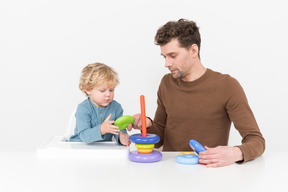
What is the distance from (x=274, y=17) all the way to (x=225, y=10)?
0.40m

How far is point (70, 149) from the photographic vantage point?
1.71 m

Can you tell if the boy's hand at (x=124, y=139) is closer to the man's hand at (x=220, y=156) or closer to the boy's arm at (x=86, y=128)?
the boy's arm at (x=86, y=128)

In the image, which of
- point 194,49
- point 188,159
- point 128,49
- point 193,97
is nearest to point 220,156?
point 188,159

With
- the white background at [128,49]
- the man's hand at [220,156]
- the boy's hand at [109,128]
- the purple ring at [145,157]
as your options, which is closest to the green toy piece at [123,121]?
the boy's hand at [109,128]

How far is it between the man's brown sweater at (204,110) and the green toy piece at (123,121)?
420 millimetres

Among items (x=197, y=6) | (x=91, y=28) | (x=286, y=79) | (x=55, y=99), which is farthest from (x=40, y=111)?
(x=286, y=79)

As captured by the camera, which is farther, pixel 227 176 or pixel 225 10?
pixel 225 10

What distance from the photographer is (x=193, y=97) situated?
2084mm

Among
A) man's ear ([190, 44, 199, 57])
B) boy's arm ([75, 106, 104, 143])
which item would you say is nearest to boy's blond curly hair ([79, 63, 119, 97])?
boy's arm ([75, 106, 104, 143])

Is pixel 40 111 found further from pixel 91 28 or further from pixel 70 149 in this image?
pixel 70 149

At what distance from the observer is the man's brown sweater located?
78.2 inches

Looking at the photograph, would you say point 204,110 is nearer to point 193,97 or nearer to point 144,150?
point 193,97

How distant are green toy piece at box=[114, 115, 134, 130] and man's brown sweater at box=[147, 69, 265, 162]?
42 centimetres

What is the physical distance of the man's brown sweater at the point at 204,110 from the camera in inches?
78.2
